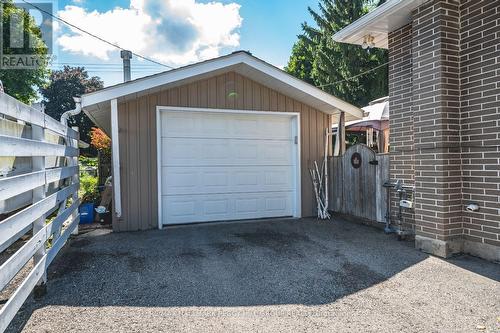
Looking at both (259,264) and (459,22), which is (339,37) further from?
(259,264)

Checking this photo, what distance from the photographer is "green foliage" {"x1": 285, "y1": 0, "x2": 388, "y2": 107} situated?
14961 millimetres

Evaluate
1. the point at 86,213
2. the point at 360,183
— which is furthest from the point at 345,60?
the point at 86,213

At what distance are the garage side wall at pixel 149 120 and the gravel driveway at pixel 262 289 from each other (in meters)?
0.94

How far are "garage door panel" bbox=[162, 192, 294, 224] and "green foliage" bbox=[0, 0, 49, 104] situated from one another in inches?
517

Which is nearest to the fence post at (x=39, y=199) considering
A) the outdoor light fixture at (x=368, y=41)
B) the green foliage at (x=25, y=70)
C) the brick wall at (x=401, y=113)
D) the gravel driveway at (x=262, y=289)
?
the gravel driveway at (x=262, y=289)

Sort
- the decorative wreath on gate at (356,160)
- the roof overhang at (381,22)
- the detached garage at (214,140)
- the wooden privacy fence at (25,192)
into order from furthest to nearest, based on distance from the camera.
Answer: the decorative wreath on gate at (356,160) → the detached garage at (214,140) → the roof overhang at (381,22) → the wooden privacy fence at (25,192)

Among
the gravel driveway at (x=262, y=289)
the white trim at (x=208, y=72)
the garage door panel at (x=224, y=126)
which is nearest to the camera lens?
the gravel driveway at (x=262, y=289)

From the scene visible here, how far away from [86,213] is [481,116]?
22.2 ft

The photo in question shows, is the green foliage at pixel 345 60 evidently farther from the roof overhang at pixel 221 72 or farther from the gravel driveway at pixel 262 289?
the gravel driveway at pixel 262 289

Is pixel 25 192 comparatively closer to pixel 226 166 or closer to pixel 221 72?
pixel 226 166

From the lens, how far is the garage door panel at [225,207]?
606 centimetres

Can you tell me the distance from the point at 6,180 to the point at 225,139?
4567mm

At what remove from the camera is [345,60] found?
49.9 ft

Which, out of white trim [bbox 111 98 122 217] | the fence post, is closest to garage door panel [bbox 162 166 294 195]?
white trim [bbox 111 98 122 217]
